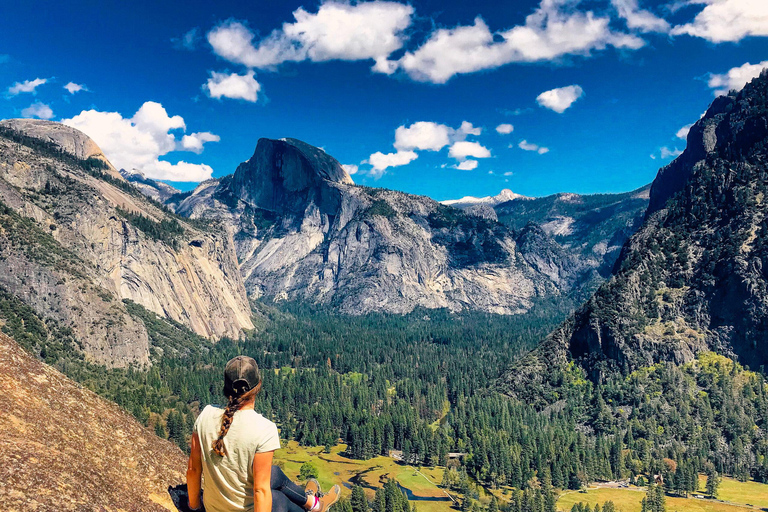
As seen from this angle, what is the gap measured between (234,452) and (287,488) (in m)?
1.38

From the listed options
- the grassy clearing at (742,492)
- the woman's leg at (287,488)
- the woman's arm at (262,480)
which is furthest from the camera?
the grassy clearing at (742,492)

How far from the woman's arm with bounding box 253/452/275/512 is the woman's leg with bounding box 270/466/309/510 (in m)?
0.50

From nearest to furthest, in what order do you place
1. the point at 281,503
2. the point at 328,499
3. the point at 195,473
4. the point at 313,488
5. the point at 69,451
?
the point at 281,503 < the point at 195,473 < the point at 328,499 < the point at 313,488 < the point at 69,451

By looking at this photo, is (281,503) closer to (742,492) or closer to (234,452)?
(234,452)

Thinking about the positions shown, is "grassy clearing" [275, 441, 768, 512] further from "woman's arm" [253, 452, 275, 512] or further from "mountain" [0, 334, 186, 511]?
"woman's arm" [253, 452, 275, 512]

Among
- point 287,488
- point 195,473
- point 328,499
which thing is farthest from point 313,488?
point 195,473

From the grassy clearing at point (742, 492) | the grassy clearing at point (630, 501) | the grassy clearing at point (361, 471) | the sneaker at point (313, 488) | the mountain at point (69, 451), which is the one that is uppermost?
the sneaker at point (313, 488)

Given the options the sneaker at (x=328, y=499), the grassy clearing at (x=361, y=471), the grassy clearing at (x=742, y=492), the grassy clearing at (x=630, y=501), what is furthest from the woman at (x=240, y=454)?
the grassy clearing at (x=742, y=492)

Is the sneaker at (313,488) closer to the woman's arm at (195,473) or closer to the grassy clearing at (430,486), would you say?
the woman's arm at (195,473)

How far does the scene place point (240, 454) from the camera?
1018 centimetres

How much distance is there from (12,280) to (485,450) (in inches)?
5652

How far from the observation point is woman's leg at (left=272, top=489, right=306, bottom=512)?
10.5 m

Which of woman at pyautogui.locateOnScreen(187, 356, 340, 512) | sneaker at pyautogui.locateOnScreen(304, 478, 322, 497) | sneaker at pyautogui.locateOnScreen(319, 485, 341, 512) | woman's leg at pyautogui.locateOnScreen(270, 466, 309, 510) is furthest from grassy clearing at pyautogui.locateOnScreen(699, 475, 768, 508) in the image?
woman at pyautogui.locateOnScreen(187, 356, 340, 512)

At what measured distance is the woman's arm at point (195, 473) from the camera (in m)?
10.8
